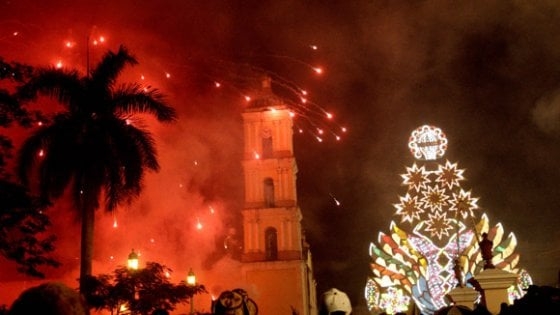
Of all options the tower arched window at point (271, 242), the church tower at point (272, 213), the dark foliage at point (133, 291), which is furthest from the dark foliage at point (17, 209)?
the tower arched window at point (271, 242)

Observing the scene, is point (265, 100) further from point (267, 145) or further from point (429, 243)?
point (429, 243)

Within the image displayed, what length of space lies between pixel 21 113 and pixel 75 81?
7.37 meters

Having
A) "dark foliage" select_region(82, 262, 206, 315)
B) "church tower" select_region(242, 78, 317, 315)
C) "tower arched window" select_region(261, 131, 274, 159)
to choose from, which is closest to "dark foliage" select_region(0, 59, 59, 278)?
"dark foliage" select_region(82, 262, 206, 315)

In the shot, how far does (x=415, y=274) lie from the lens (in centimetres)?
4078

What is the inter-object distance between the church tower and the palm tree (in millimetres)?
18334

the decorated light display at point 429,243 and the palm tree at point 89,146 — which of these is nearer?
the palm tree at point 89,146

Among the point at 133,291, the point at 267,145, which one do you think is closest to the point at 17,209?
the point at 133,291

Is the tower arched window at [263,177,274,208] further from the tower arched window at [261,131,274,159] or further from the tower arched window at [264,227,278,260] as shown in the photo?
the tower arched window at [264,227,278,260]

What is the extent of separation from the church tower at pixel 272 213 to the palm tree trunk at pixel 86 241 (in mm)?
18632

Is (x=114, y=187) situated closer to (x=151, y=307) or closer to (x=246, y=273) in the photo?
(x=151, y=307)

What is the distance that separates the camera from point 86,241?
1689 centimetres

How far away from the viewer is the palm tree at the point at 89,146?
1709 cm

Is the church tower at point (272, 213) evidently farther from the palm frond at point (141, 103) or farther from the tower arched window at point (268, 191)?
the palm frond at point (141, 103)

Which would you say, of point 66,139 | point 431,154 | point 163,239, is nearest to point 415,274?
point 431,154
